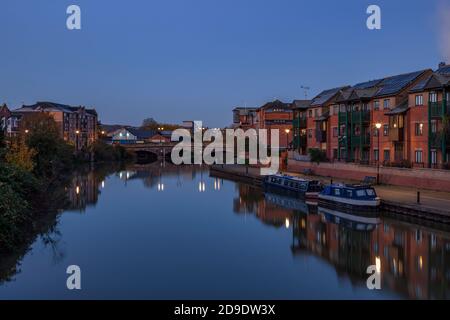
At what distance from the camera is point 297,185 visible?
36188mm

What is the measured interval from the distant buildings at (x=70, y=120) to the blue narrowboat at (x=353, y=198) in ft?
194

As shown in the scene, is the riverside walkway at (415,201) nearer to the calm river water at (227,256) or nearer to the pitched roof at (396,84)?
the calm river water at (227,256)

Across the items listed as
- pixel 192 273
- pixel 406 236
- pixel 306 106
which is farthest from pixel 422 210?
pixel 306 106

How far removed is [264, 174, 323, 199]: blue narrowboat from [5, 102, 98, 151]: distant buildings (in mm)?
49319

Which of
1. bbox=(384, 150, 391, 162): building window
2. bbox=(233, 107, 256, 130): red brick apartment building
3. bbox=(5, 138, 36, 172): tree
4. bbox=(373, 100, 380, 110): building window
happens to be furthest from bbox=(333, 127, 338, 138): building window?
bbox=(233, 107, 256, 130): red brick apartment building

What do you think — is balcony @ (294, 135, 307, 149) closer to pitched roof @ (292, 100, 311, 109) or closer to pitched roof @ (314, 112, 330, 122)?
pitched roof @ (292, 100, 311, 109)

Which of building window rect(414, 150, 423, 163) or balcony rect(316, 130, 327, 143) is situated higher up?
balcony rect(316, 130, 327, 143)

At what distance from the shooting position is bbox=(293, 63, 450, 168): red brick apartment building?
3331 centimetres

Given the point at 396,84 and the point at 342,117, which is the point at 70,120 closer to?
the point at 342,117

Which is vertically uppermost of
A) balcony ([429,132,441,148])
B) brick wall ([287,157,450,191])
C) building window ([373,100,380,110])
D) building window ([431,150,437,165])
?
building window ([373,100,380,110])

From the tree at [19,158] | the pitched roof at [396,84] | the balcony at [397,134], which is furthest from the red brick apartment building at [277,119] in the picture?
the tree at [19,158]

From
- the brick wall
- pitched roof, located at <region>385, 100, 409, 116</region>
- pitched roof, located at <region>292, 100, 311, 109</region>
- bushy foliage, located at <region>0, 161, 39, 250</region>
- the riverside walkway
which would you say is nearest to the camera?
bushy foliage, located at <region>0, 161, 39, 250</region>
